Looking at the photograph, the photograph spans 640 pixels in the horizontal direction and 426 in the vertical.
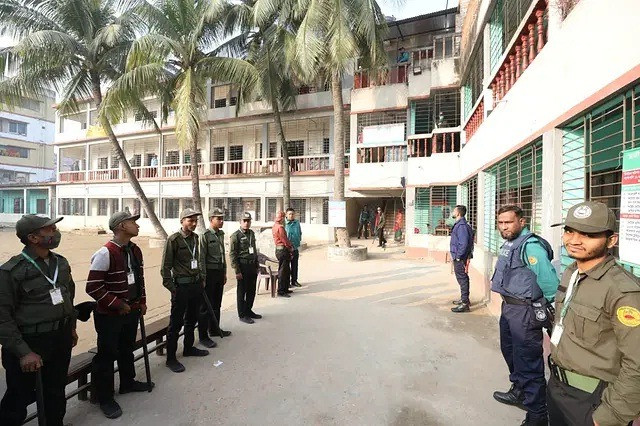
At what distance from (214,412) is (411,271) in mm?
6914

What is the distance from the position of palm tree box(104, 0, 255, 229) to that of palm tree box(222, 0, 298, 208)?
80 cm

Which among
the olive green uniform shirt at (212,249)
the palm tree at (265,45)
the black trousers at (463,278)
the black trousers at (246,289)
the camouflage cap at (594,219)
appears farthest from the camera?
the palm tree at (265,45)

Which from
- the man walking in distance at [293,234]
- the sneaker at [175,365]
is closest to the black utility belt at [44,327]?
the sneaker at [175,365]

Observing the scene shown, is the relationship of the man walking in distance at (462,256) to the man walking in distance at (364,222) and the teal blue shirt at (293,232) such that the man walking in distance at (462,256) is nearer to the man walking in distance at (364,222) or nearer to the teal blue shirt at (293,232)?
the teal blue shirt at (293,232)

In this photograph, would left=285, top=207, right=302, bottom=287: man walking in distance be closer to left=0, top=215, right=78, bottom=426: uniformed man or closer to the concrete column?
the concrete column

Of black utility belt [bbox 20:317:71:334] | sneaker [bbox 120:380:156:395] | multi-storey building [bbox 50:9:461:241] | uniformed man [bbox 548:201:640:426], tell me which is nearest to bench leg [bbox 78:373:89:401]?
sneaker [bbox 120:380:156:395]

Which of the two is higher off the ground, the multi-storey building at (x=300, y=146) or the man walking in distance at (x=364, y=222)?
the multi-storey building at (x=300, y=146)

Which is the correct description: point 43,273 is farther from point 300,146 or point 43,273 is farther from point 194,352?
point 300,146

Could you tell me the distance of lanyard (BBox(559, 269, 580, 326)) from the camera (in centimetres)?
170

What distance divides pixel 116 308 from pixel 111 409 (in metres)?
0.81

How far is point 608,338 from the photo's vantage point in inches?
59.4

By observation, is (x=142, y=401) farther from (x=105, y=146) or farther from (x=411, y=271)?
(x=105, y=146)

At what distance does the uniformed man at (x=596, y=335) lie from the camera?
1.38m

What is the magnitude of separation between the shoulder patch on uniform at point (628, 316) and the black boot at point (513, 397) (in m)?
1.85
